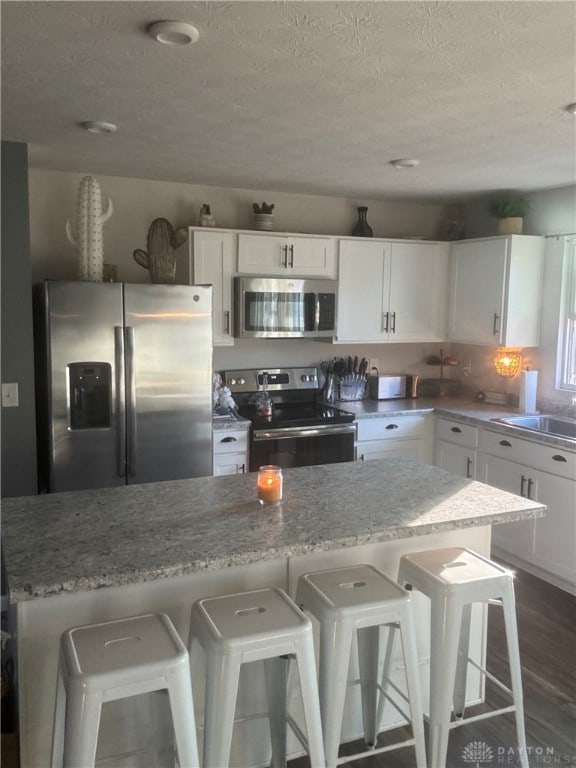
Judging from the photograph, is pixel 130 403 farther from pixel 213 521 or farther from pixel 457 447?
pixel 457 447

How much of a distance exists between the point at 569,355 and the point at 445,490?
2300 mm

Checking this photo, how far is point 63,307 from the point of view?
3287 mm

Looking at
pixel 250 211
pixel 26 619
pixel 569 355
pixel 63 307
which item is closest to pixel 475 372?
pixel 569 355

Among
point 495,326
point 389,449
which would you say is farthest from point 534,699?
point 495,326

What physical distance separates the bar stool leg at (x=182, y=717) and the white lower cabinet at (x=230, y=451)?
229 cm

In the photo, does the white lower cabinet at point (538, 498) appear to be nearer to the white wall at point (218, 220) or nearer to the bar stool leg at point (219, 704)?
the white wall at point (218, 220)

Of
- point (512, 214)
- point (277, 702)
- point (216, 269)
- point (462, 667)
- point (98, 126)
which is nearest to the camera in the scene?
point (277, 702)

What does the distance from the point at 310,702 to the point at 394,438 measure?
2840 mm

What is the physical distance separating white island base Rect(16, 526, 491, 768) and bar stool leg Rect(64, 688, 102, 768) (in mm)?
318

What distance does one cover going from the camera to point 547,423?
4266 mm

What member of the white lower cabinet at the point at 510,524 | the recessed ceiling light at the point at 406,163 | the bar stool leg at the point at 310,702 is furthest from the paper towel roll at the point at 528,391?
the bar stool leg at the point at 310,702

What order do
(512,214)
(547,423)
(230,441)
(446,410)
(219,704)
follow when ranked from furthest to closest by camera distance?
(446,410) < (512,214) < (547,423) < (230,441) < (219,704)

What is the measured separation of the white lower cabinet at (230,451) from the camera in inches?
155

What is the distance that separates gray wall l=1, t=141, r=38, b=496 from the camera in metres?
3.12
